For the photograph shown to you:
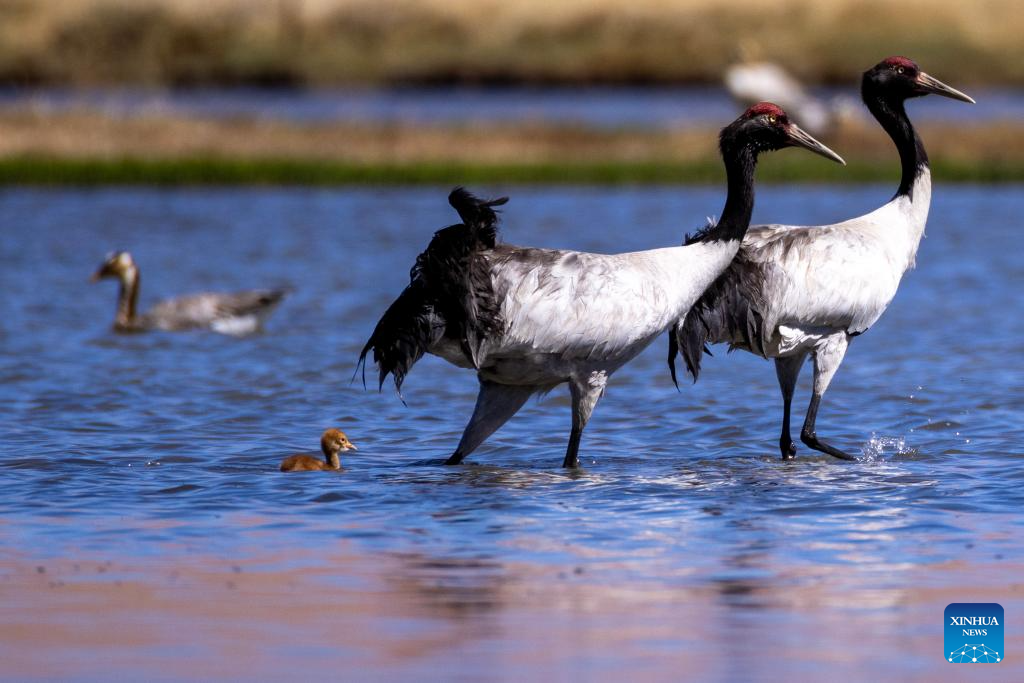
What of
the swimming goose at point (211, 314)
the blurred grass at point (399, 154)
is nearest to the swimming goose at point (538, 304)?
the swimming goose at point (211, 314)

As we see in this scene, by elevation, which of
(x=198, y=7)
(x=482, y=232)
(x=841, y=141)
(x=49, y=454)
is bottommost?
(x=49, y=454)

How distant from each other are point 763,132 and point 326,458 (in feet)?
8.65

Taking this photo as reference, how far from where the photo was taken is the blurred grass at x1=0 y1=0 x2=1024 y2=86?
66.5 m

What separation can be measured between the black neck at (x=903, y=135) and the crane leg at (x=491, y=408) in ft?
7.42

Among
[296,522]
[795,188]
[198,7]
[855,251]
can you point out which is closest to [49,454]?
[296,522]

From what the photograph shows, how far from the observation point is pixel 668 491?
7824mm

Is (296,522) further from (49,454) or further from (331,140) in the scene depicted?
A: (331,140)

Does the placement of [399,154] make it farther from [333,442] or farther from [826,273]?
[826,273]

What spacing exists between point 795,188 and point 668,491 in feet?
69.8

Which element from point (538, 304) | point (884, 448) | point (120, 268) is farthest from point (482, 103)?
point (538, 304)

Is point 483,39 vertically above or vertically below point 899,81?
above

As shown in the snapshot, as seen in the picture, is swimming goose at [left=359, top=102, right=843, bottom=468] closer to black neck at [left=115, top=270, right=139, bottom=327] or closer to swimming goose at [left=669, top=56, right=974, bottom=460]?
swimming goose at [left=669, top=56, right=974, bottom=460]

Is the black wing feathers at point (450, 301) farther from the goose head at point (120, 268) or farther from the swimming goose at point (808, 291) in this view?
the goose head at point (120, 268)

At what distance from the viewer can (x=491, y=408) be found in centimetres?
838
